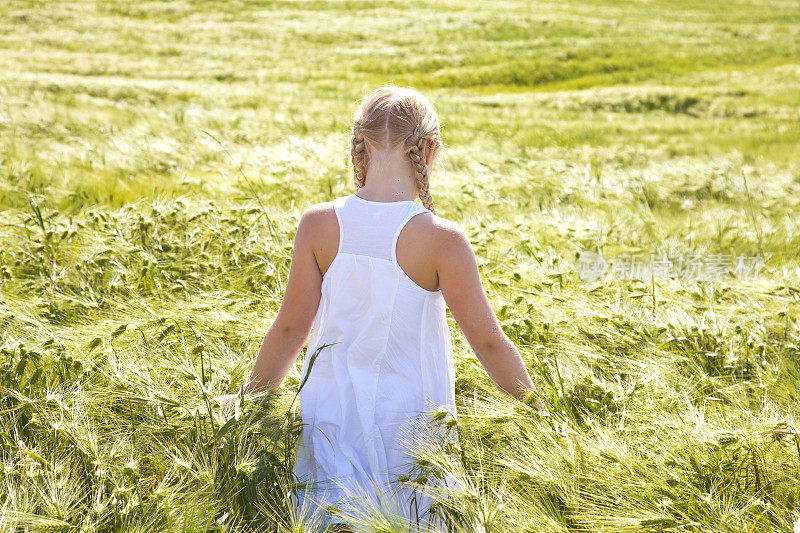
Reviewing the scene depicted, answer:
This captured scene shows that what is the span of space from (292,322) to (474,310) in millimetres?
640

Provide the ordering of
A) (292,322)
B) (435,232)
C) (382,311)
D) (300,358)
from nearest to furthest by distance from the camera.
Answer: (435,232) < (382,311) < (292,322) < (300,358)

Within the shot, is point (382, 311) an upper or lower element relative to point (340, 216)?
lower

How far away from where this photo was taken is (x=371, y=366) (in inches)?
81.4

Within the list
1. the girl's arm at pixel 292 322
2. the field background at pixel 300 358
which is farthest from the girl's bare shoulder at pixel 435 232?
the field background at pixel 300 358

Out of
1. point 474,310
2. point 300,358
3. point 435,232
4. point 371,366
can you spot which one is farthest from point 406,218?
point 300,358

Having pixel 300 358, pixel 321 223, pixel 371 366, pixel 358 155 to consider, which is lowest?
pixel 300 358

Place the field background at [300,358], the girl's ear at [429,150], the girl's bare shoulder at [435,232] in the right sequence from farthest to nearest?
1. the girl's ear at [429,150]
2. the girl's bare shoulder at [435,232]
3. the field background at [300,358]

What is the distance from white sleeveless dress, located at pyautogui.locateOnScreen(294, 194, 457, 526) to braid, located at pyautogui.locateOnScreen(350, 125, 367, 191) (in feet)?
0.49

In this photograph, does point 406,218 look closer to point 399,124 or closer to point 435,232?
point 435,232

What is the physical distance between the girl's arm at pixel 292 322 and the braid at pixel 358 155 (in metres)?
0.23

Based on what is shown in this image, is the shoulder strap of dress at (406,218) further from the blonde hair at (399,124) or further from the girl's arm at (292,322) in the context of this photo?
the girl's arm at (292,322)

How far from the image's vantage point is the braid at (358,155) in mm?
2042

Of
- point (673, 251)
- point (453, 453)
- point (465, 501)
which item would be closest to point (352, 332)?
point (453, 453)

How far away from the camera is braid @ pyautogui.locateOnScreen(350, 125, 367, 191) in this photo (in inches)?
80.4
